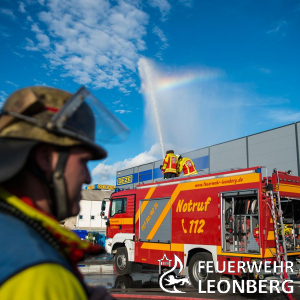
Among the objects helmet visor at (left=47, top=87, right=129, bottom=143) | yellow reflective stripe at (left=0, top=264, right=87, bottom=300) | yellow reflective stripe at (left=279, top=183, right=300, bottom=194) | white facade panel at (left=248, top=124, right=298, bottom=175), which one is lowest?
yellow reflective stripe at (left=0, top=264, right=87, bottom=300)

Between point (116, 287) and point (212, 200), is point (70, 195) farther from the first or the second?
point (116, 287)

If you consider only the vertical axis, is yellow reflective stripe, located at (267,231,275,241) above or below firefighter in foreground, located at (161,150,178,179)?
below

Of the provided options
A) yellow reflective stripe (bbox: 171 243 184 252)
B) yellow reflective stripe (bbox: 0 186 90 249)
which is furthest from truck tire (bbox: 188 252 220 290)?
yellow reflective stripe (bbox: 0 186 90 249)

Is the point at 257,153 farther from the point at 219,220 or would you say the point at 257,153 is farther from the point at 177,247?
the point at 219,220

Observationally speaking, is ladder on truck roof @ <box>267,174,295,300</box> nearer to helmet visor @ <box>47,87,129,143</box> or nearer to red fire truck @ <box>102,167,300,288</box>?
red fire truck @ <box>102,167,300,288</box>

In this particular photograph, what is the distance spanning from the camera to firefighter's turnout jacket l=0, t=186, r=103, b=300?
2.45ft

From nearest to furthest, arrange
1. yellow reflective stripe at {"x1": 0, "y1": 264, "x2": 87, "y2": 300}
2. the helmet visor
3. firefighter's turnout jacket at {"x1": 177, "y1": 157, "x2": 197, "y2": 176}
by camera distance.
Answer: yellow reflective stripe at {"x1": 0, "y1": 264, "x2": 87, "y2": 300}
the helmet visor
firefighter's turnout jacket at {"x1": 177, "y1": 157, "x2": 197, "y2": 176}

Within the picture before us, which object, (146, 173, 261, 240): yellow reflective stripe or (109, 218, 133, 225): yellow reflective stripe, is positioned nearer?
(146, 173, 261, 240): yellow reflective stripe

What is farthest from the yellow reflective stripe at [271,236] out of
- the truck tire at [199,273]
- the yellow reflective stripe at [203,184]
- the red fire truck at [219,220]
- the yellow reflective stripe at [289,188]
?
the truck tire at [199,273]

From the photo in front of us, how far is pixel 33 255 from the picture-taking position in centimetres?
79

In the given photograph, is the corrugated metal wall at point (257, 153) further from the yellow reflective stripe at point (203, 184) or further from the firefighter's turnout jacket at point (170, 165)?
the yellow reflective stripe at point (203, 184)

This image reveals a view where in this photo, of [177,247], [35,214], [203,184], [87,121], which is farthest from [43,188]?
[177,247]

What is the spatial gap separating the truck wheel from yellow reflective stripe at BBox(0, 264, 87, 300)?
445 inches

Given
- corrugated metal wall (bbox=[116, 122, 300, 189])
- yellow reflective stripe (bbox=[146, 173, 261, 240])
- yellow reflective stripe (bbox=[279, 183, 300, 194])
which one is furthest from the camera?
corrugated metal wall (bbox=[116, 122, 300, 189])
